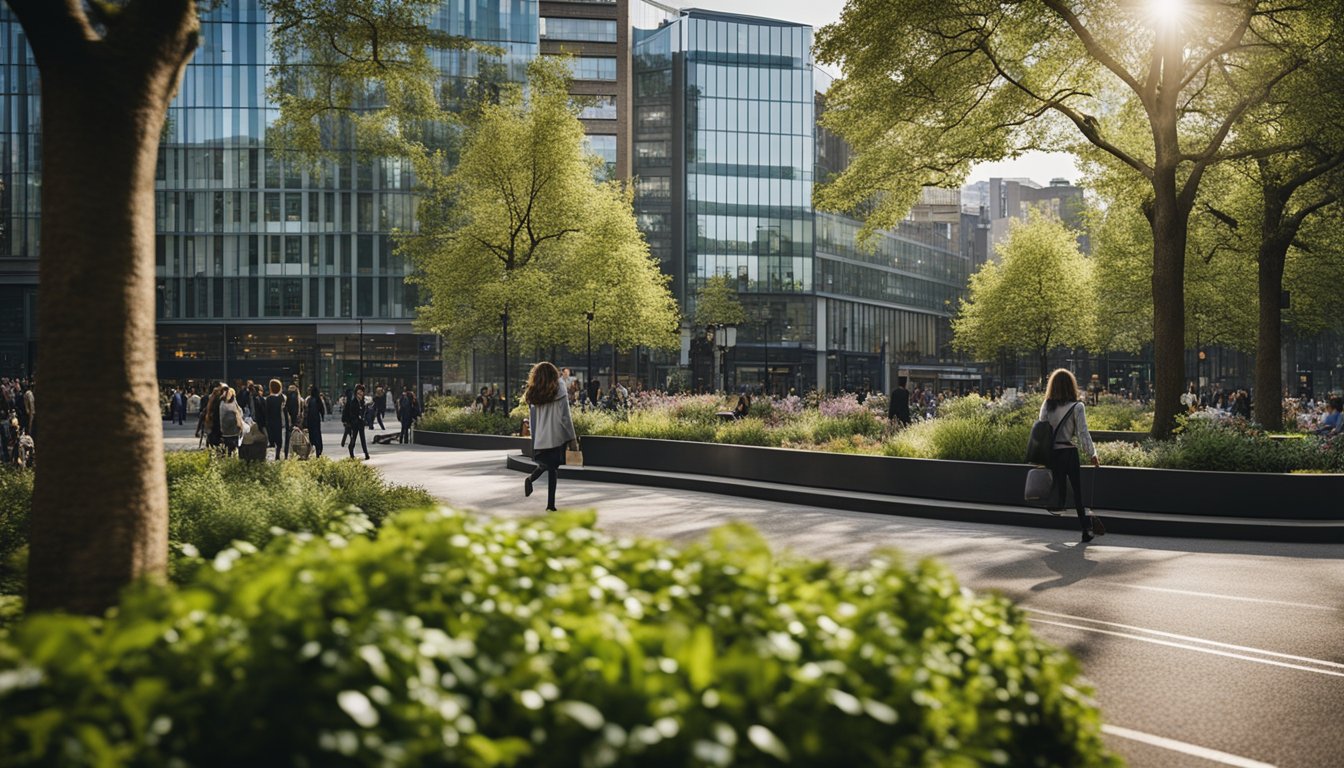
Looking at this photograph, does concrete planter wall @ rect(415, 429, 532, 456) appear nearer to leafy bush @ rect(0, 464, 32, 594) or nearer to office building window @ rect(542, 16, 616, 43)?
leafy bush @ rect(0, 464, 32, 594)

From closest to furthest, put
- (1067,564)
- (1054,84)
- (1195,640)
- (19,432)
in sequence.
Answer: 1. (1195,640)
2. (1067,564)
3. (1054,84)
4. (19,432)

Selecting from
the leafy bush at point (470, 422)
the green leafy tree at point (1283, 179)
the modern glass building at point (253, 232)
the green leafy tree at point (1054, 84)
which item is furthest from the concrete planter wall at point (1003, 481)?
the modern glass building at point (253, 232)

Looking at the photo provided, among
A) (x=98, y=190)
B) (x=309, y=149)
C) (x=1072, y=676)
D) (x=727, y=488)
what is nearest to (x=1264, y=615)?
(x=1072, y=676)

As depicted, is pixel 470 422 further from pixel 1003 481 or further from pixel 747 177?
pixel 747 177

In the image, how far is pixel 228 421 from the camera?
70.5 feet

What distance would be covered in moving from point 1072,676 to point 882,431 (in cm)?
1813

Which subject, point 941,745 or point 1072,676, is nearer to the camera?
point 941,745

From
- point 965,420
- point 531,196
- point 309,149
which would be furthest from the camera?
point 531,196

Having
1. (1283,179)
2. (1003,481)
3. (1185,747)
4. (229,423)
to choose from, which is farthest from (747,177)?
(1185,747)

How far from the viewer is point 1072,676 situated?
10.9 feet

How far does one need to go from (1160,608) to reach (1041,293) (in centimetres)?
4537

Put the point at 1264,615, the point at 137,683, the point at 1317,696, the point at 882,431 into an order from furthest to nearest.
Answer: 1. the point at 882,431
2. the point at 1264,615
3. the point at 1317,696
4. the point at 137,683

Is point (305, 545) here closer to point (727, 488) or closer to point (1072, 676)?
point (1072, 676)

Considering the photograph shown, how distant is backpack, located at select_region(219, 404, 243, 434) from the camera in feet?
70.5
